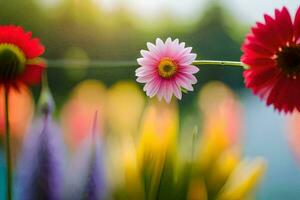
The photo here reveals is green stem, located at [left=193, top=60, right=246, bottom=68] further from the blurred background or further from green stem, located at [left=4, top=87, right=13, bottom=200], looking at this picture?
green stem, located at [left=4, top=87, right=13, bottom=200]

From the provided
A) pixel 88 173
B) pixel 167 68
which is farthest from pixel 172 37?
pixel 88 173

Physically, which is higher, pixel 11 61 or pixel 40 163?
pixel 11 61

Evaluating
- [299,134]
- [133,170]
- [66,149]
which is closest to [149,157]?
[133,170]

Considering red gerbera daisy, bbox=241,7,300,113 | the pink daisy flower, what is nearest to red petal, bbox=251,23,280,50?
red gerbera daisy, bbox=241,7,300,113

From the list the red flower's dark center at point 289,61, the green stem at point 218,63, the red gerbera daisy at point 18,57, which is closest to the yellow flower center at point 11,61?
the red gerbera daisy at point 18,57

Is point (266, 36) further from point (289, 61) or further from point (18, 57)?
point (18, 57)

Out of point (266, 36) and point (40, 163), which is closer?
point (266, 36)
